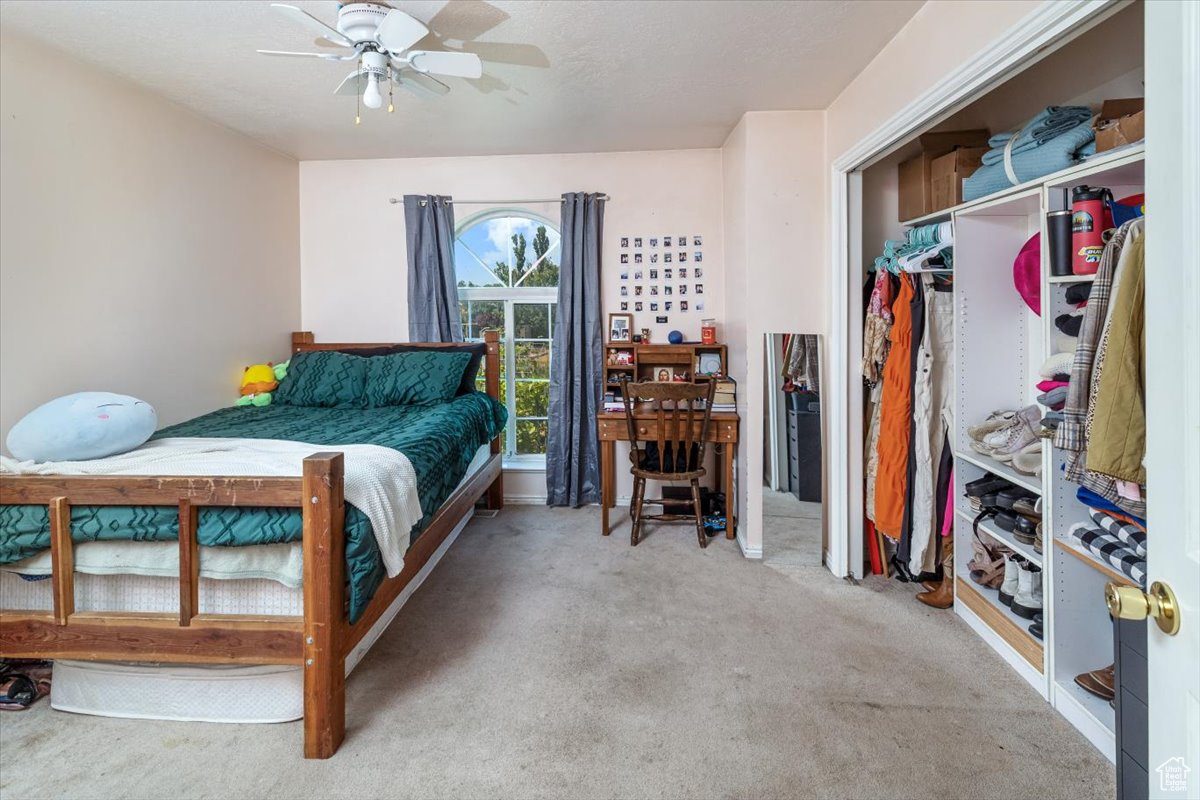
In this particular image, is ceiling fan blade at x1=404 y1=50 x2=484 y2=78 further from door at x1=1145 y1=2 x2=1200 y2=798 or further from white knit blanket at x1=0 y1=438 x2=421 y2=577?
door at x1=1145 y1=2 x2=1200 y2=798

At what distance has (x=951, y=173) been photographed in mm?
2363

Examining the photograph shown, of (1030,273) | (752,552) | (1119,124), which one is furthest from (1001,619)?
(1119,124)

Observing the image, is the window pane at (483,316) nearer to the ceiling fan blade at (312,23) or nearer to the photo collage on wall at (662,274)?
the photo collage on wall at (662,274)

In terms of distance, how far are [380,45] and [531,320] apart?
220 cm

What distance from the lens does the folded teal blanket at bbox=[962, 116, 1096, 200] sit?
174 cm

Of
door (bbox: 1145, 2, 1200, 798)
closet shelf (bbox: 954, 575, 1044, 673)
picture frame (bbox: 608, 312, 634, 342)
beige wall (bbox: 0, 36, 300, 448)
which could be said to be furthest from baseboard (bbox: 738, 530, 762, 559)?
beige wall (bbox: 0, 36, 300, 448)

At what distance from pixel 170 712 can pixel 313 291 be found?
114 inches

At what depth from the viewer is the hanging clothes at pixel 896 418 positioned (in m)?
2.50

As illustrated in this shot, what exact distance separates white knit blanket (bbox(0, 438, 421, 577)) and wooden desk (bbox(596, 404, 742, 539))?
4.94 feet

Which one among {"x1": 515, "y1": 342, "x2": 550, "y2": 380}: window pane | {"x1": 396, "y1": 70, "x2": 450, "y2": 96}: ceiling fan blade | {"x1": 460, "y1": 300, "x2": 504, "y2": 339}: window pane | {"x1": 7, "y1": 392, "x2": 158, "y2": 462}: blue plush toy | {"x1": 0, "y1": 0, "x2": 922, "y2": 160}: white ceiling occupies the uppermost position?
{"x1": 0, "y1": 0, "x2": 922, "y2": 160}: white ceiling

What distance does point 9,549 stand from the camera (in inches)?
61.4

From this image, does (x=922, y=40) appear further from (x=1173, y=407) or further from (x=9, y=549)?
(x=9, y=549)

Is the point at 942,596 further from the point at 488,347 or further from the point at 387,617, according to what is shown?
the point at 488,347

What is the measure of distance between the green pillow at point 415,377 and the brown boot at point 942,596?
258 centimetres
